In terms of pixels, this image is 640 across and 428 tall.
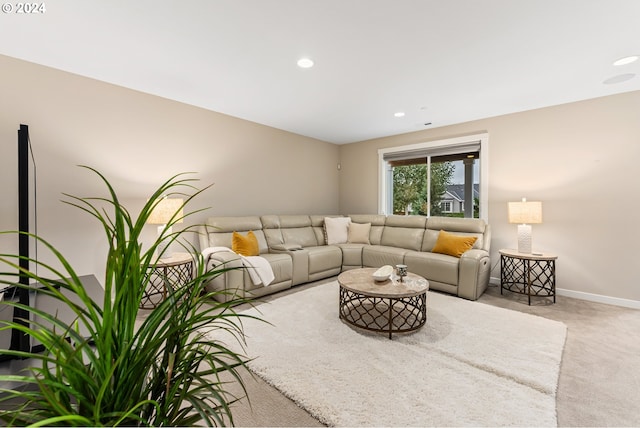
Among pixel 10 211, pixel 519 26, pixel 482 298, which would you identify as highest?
pixel 519 26

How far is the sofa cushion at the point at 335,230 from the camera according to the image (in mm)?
4953

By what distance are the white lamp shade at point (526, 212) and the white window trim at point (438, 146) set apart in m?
0.66

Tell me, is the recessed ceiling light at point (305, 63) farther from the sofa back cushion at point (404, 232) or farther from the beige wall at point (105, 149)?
the sofa back cushion at point (404, 232)

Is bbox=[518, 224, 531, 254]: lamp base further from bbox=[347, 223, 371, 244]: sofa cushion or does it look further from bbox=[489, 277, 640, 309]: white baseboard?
bbox=[347, 223, 371, 244]: sofa cushion

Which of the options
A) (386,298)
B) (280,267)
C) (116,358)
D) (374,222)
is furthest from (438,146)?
(116,358)

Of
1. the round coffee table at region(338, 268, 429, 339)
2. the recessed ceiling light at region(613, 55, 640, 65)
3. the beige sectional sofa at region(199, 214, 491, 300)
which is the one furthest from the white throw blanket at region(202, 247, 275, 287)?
the recessed ceiling light at region(613, 55, 640, 65)

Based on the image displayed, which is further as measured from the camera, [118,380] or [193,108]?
[193,108]

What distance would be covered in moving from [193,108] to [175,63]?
122 cm

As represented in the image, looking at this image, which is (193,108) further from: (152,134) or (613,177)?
(613,177)

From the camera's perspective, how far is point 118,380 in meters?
0.65

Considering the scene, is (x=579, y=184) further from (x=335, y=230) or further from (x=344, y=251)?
(x=335, y=230)

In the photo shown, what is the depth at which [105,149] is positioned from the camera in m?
3.07

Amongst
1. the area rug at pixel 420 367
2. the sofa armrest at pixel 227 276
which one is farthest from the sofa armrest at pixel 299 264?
the area rug at pixel 420 367

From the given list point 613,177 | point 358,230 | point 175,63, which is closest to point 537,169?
point 613,177
